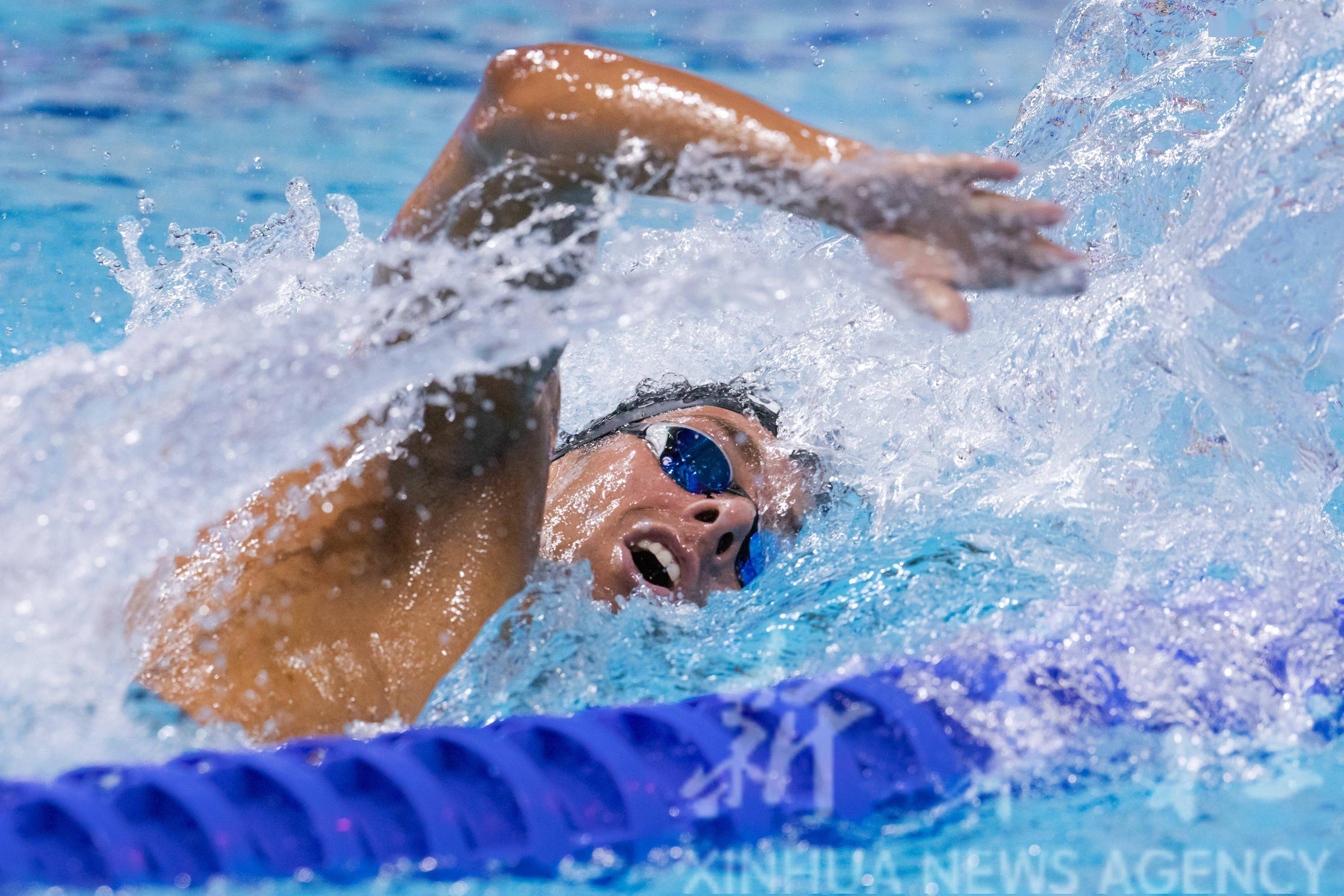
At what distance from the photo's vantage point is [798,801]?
1.25 meters

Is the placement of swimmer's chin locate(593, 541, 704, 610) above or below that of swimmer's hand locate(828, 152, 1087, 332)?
below

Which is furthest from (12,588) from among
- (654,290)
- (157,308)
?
(157,308)

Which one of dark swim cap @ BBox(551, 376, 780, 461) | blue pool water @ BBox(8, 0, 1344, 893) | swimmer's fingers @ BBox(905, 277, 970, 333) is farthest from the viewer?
dark swim cap @ BBox(551, 376, 780, 461)

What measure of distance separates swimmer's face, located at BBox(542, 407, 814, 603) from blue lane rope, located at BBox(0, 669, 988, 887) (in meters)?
0.47

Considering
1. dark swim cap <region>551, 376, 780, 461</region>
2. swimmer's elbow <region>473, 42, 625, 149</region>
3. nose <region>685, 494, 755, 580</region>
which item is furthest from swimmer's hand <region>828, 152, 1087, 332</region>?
dark swim cap <region>551, 376, 780, 461</region>

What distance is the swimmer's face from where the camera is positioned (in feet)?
5.98

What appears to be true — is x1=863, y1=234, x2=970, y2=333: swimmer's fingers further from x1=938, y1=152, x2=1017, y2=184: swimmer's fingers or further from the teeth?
the teeth

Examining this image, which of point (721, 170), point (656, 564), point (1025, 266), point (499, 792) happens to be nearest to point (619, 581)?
point (656, 564)

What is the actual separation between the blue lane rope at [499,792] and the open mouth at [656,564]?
0.48 m

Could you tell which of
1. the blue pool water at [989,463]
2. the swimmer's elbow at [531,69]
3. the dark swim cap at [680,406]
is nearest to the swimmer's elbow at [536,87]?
the swimmer's elbow at [531,69]

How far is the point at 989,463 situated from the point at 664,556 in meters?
0.83

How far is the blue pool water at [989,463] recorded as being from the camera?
1196 millimetres

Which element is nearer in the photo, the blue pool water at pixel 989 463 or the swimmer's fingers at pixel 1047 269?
the swimmer's fingers at pixel 1047 269

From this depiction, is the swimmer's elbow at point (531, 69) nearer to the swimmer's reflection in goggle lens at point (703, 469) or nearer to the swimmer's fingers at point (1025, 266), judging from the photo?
the swimmer's fingers at point (1025, 266)
